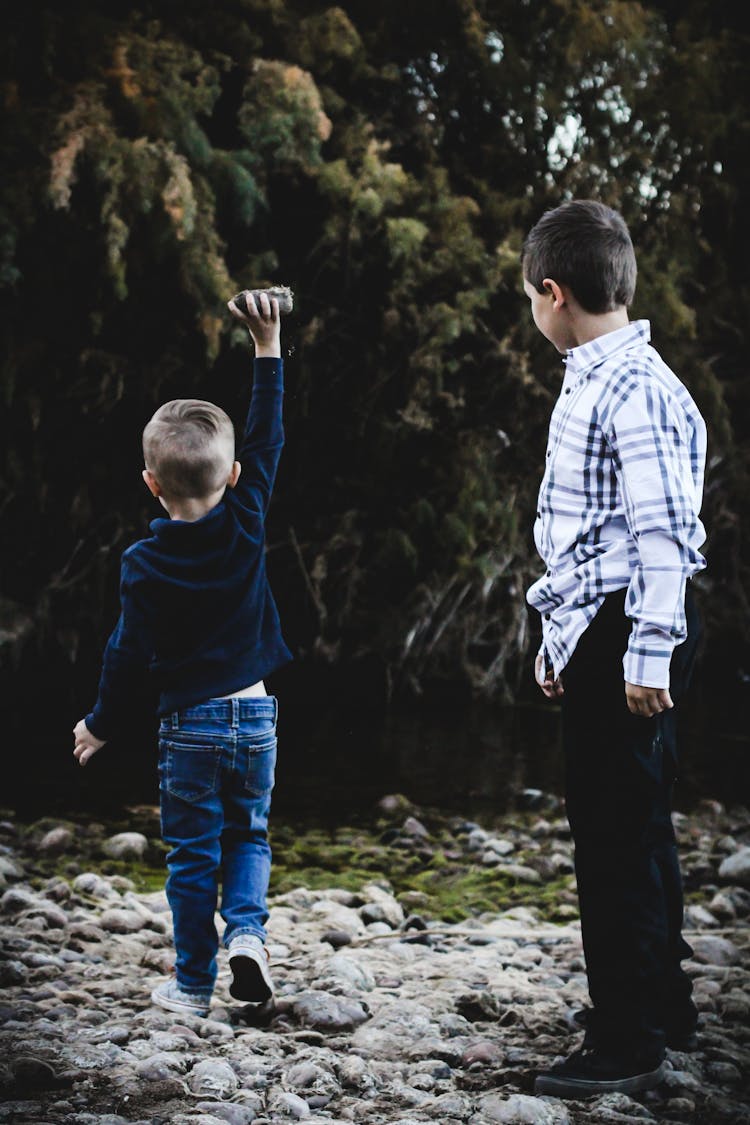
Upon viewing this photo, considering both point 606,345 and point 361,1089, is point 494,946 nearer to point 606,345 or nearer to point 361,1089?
point 361,1089

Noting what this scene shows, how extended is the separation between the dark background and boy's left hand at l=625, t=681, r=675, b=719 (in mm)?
3522

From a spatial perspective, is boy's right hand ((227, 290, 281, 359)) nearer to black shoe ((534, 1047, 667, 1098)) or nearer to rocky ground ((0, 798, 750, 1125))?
rocky ground ((0, 798, 750, 1125))

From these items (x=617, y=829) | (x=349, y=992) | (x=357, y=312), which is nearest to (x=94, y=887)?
(x=349, y=992)

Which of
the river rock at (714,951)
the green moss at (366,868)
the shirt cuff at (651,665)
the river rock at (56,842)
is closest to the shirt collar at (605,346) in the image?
the shirt cuff at (651,665)

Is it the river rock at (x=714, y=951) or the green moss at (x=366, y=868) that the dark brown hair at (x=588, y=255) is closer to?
the river rock at (x=714, y=951)

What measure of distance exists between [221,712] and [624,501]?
104 centimetres

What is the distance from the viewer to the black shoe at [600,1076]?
2.24 metres

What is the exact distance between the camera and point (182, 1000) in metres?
2.66

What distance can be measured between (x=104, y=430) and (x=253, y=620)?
509 cm

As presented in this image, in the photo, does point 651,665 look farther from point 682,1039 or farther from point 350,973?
point 350,973

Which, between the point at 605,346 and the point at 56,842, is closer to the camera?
the point at 605,346

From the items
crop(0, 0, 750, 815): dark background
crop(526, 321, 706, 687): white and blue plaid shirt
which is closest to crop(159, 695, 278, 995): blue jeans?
crop(526, 321, 706, 687): white and blue plaid shirt

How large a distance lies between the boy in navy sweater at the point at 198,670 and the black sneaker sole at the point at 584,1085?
686 mm

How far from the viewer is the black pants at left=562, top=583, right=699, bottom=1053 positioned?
90.5 inches
